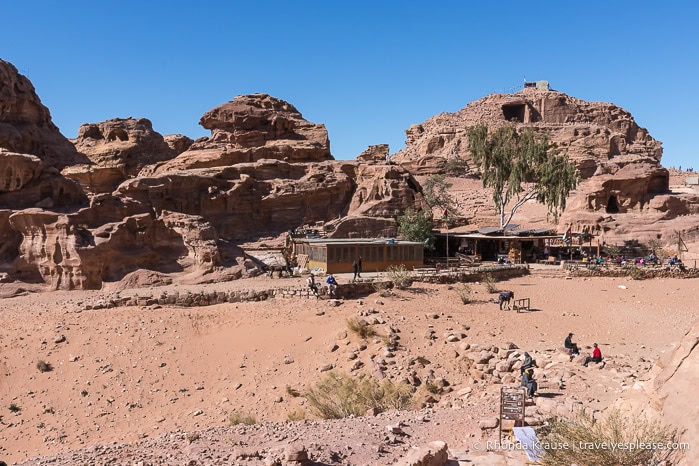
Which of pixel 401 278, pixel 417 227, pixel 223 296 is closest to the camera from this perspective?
pixel 223 296

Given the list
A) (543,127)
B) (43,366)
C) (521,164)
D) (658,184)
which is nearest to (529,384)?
(43,366)

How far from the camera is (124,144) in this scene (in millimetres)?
49281

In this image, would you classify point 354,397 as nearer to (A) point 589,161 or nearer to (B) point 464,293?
(B) point 464,293

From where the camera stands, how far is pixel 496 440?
827cm

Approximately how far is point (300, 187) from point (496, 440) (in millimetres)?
24778

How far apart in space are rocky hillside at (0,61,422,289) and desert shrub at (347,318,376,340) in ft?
25.5

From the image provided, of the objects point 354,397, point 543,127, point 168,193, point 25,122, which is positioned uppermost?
point 543,127

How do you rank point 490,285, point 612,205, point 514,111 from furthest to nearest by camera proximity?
1. point 514,111
2. point 612,205
3. point 490,285

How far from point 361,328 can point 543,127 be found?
59.9 meters

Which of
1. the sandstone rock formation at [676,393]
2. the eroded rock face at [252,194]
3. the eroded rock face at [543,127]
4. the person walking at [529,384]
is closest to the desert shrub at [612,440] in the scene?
the sandstone rock formation at [676,393]

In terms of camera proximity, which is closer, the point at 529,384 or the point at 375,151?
the point at 529,384

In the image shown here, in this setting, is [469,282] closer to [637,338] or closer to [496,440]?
[637,338]

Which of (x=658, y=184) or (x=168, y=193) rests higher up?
(x=658, y=184)

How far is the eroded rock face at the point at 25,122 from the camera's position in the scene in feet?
104
